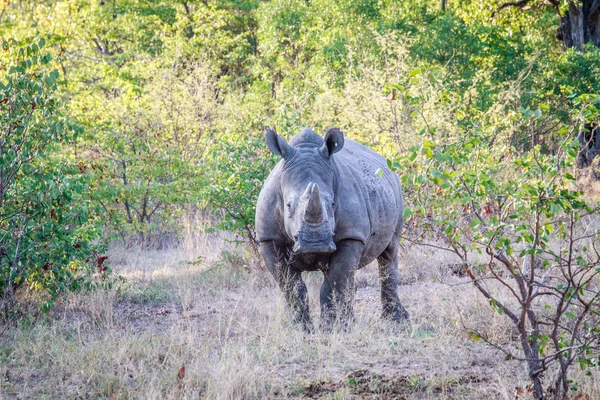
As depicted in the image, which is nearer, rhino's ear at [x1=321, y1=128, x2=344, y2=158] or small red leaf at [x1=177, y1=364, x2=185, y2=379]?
small red leaf at [x1=177, y1=364, x2=185, y2=379]

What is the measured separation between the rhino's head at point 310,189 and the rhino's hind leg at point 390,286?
1.51m

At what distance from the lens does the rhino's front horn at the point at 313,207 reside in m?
6.15

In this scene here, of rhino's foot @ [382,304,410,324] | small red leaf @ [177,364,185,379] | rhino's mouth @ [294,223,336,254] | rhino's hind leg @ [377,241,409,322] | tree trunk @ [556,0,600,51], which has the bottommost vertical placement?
rhino's foot @ [382,304,410,324]

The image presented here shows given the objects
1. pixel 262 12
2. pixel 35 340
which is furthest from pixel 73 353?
pixel 262 12

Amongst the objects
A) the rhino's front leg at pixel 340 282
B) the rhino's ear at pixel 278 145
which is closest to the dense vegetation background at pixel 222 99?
the rhino's ear at pixel 278 145

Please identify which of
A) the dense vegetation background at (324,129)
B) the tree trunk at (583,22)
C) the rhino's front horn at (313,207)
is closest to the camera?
the dense vegetation background at (324,129)

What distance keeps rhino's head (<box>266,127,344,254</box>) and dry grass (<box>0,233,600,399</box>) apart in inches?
31.8

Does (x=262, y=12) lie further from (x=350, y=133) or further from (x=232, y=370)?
(x=232, y=370)

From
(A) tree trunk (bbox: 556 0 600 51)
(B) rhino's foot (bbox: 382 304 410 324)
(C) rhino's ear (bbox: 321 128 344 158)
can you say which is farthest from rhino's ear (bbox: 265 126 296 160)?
(A) tree trunk (bbox: 556 0 600 51)

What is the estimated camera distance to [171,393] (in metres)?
4.79

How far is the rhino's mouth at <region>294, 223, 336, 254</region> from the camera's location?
620 cm

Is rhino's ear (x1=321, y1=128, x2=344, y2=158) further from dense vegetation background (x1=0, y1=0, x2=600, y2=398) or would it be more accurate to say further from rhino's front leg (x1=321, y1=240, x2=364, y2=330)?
rhino's front leg (x1=321, y1=240, x2=364, y2=330)

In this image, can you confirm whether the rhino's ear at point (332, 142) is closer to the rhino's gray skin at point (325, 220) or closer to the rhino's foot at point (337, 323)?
the rhino's gray skin at point (325, 220)

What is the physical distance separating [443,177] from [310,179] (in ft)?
7.36
